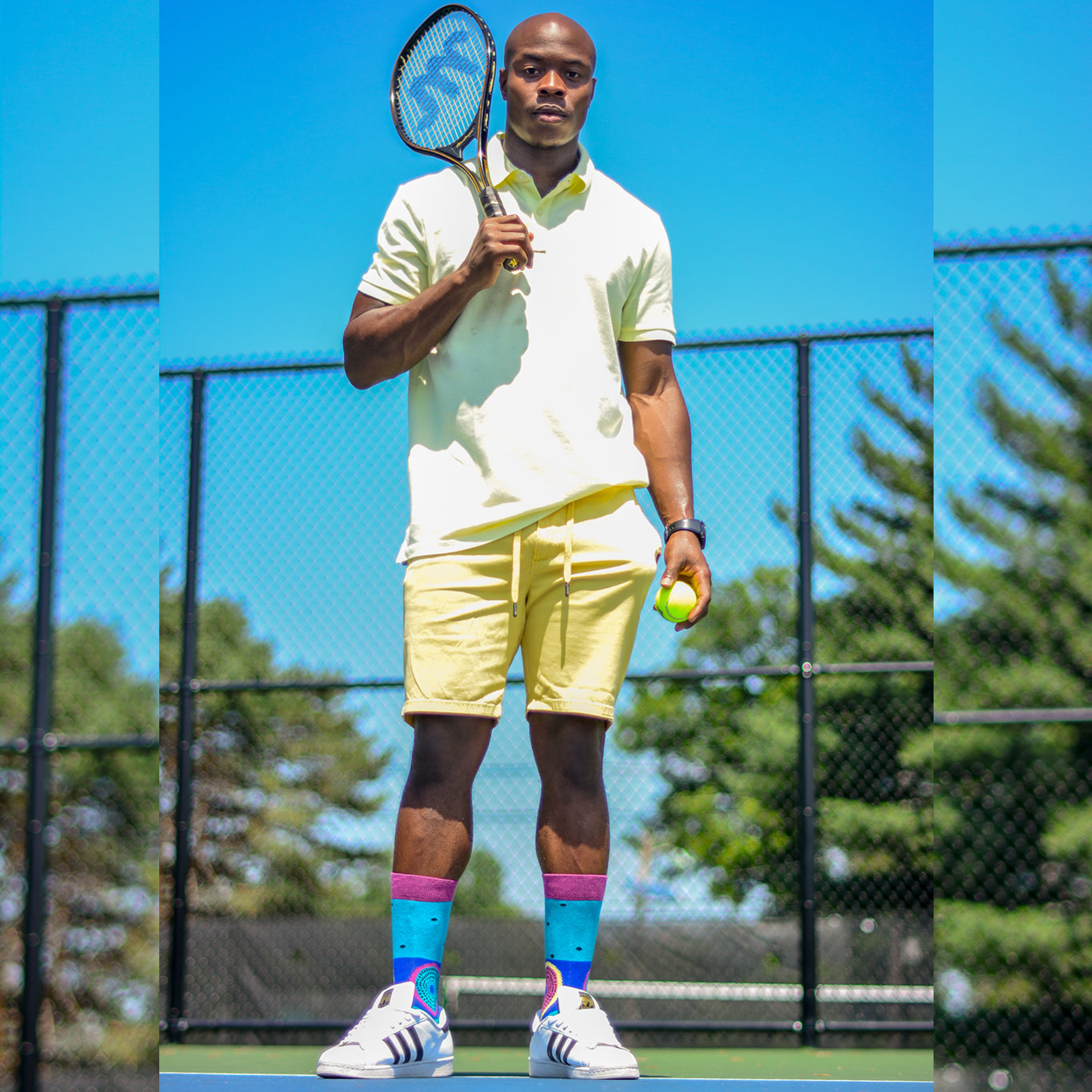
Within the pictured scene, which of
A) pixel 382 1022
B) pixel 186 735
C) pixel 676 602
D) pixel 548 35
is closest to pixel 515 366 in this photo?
pixel 676 602

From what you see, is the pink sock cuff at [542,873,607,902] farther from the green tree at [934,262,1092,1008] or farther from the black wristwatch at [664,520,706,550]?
the green tree at [934,262,1092,1008]

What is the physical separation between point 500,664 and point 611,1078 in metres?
0.52

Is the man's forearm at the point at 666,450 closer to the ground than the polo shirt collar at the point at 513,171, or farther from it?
closer to the ground

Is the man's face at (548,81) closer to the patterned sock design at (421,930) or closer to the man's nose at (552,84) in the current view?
the man's nose at (552,84)

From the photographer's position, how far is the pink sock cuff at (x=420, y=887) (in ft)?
4.95

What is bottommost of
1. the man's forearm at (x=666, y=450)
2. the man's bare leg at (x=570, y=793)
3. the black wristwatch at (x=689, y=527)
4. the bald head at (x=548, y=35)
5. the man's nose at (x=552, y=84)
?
the man's bare leg at (x=570, y=793)

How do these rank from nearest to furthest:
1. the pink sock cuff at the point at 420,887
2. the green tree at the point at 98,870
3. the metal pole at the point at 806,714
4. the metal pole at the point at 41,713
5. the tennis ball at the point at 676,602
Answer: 1. the pink sock cuff at the point at 420,887
2. the tennis ball at the point at 676,602
3. the metal pole at the point at 41,713
4. the metal pole at the point at 806,714
5. the green tree at the point at 98,870

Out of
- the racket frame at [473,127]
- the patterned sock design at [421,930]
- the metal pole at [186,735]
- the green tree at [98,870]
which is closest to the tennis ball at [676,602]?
the patterned sock design at [421,930]

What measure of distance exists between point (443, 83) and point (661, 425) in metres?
0.62

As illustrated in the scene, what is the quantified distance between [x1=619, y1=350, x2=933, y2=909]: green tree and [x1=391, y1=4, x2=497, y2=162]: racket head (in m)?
2.53

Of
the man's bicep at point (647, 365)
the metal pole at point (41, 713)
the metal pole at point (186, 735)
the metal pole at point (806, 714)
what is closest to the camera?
the man's bicep at point (647, 365)

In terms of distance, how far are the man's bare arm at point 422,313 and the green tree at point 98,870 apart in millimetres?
3109

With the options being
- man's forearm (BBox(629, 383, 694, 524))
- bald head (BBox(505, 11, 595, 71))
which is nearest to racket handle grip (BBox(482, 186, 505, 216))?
bald head (BBox(505, 11, 595, 71))

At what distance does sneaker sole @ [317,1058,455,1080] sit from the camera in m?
1.40
